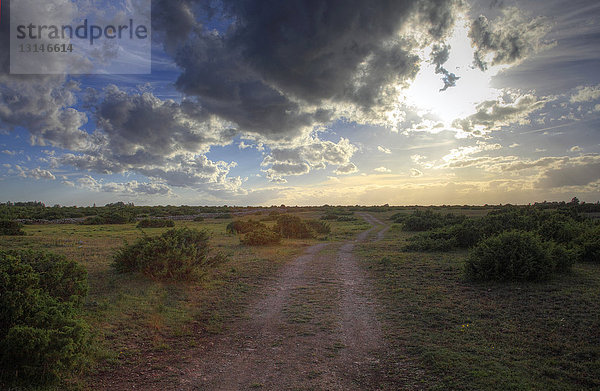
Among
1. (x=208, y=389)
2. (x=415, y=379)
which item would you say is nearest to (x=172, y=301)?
(x=208, y=389)

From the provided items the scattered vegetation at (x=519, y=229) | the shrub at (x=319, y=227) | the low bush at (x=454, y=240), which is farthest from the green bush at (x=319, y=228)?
the low bush at (x=454, y=240)

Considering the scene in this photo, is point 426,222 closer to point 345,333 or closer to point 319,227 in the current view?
point 319,227

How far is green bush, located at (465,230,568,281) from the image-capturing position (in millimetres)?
9398

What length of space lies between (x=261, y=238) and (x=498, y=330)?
16162mm

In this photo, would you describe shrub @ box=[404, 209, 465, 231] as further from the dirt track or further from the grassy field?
the dirt track

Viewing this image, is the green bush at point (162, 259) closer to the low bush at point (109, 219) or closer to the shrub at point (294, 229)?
the shrub at point (294, 229)

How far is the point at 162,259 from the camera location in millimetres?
10617

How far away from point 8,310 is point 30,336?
83 cm

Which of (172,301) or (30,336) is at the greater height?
(30,336)

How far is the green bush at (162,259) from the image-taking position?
1061 centimetres

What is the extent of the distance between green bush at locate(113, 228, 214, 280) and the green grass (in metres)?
6.71

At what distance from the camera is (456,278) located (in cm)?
1064

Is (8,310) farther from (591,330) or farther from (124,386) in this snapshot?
(591,330)

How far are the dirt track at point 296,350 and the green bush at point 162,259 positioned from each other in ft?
10.5
